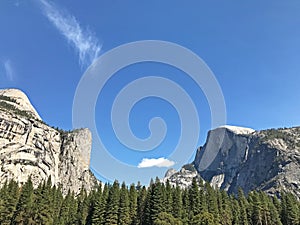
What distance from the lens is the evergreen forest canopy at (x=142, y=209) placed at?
7900cm

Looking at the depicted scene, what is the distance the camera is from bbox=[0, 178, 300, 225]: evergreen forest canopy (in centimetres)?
7900

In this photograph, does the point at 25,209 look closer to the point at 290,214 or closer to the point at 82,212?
the point at 82,212

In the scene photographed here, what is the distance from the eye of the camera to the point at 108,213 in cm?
8325

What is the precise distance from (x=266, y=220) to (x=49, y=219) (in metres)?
63.3

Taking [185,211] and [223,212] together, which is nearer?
→ [185,211]

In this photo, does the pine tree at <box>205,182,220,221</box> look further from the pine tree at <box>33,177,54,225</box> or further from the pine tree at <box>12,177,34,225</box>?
the pine tree at <box>12,177,34,225</box>

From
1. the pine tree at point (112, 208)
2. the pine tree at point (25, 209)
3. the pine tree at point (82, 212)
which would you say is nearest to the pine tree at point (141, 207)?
the pine tree at point (112, 208)

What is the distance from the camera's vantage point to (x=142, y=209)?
90.1 metres

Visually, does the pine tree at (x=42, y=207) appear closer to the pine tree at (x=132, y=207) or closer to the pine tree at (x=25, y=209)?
the pine tree at (x=25, y=209)

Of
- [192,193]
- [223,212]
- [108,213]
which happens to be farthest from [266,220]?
[108,213]

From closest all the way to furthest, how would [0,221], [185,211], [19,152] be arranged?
[0,221] < [185,211] < [19,152]

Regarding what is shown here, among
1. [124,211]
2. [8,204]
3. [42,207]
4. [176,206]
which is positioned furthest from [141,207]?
[8,204]

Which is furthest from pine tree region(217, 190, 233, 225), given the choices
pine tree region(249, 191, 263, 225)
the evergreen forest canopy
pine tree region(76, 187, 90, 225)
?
pine tree region(76, 187, 90, 225)

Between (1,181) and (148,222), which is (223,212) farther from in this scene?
(1,181)
